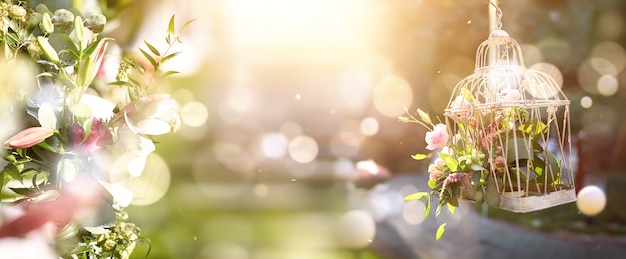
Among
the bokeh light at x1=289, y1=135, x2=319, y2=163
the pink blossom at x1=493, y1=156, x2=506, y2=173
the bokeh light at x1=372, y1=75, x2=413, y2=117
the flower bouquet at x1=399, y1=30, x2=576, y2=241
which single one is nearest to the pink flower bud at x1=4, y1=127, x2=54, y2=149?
the flower bouquet at x1=399, y1=30, x2=576, y2=241

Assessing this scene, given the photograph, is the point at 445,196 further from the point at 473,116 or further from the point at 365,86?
the point at 365,86

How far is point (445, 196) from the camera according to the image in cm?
103

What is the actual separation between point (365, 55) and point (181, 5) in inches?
44.4

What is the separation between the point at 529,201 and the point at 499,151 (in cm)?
13

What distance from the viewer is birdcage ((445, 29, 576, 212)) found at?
97 centimetres

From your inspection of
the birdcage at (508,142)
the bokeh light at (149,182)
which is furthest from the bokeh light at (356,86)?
the bokeh light at (149,182)

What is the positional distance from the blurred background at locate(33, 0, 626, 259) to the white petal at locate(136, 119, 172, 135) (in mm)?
799

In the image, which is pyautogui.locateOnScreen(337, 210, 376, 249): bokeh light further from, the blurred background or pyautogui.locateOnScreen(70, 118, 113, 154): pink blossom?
pyautogui.locateOnScreen(70, 118, 113, 154): pink blossom

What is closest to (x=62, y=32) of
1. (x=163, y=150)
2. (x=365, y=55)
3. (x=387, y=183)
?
(x=163, y=150)

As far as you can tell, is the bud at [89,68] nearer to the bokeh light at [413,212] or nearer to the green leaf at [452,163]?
the green leaf at [452,163]

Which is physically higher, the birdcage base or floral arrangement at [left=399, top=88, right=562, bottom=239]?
floral arrangement at [left=399, top=88, right=562, bottom=239]

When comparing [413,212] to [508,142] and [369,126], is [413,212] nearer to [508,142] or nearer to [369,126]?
[369,126]

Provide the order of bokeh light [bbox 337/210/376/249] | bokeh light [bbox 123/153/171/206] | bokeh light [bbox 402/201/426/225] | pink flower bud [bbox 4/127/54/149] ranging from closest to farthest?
pink flower bud [bbox 4/127/54/149]
bokeh light [bbox 123/153/171/206]
bokeh light [bbox 337/210/376/249]
bokeh light [bbox 402/201/426/225]

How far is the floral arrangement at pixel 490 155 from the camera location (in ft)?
3.24
